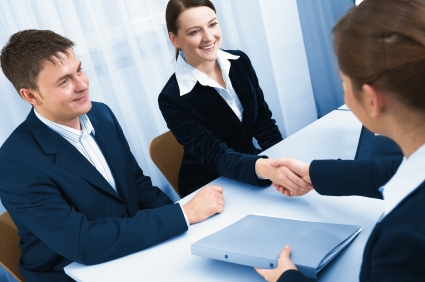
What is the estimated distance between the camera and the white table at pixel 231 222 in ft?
3.58

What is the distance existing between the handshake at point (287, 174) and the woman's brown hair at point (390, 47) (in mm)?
624

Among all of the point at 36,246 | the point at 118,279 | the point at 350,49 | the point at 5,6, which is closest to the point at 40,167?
the point at 36,246

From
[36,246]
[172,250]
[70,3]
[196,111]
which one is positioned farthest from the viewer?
[70,3]

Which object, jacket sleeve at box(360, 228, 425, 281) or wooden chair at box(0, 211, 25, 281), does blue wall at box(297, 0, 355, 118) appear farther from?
jacket sleeve at box(360, 228, 425, 281)

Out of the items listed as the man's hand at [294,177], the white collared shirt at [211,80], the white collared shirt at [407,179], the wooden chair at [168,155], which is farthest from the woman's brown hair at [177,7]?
the white collared shirt at [407,179]

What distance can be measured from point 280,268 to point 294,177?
43 cm

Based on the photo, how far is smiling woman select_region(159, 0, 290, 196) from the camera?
193cm

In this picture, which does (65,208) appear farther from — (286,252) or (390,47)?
(390,47)

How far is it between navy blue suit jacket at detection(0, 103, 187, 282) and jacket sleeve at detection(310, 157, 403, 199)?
427 millimetres

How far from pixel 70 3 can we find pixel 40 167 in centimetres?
152

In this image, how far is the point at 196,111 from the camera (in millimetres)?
1988

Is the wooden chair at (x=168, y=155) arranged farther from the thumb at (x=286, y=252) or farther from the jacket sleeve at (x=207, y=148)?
the thumb at (x=286, y=252)

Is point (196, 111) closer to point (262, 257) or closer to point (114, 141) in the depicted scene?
point (114, 141)

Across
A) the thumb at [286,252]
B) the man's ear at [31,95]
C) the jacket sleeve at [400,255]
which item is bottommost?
the thumb at [286,252]
